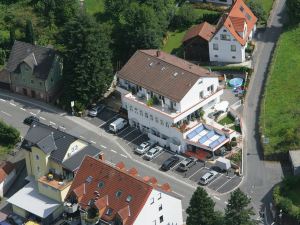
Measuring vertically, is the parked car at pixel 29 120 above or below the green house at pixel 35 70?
below

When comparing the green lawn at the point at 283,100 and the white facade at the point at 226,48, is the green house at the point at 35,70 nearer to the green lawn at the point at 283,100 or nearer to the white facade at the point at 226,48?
the white facade at the point at 226,48

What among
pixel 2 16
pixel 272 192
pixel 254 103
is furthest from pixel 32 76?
pixel 272 192

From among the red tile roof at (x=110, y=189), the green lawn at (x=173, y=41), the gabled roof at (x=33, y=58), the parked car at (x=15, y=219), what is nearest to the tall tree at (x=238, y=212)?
the red tile roof at (x=110, y=189)

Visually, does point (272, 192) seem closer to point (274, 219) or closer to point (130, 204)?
point (274, 219)

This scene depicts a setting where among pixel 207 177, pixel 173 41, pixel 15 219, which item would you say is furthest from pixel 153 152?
pixel 173 41

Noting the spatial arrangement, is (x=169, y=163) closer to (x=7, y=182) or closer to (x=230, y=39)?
(x=7, y=182)

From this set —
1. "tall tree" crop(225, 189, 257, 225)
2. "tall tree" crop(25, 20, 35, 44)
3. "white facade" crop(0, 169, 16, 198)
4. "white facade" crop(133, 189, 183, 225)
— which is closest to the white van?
"white facade" crop(0, 169, 16, 198)

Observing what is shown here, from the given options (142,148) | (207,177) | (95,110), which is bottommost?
(207,177)

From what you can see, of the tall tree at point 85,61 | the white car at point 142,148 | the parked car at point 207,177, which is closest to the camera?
the parked car at point 207,177
